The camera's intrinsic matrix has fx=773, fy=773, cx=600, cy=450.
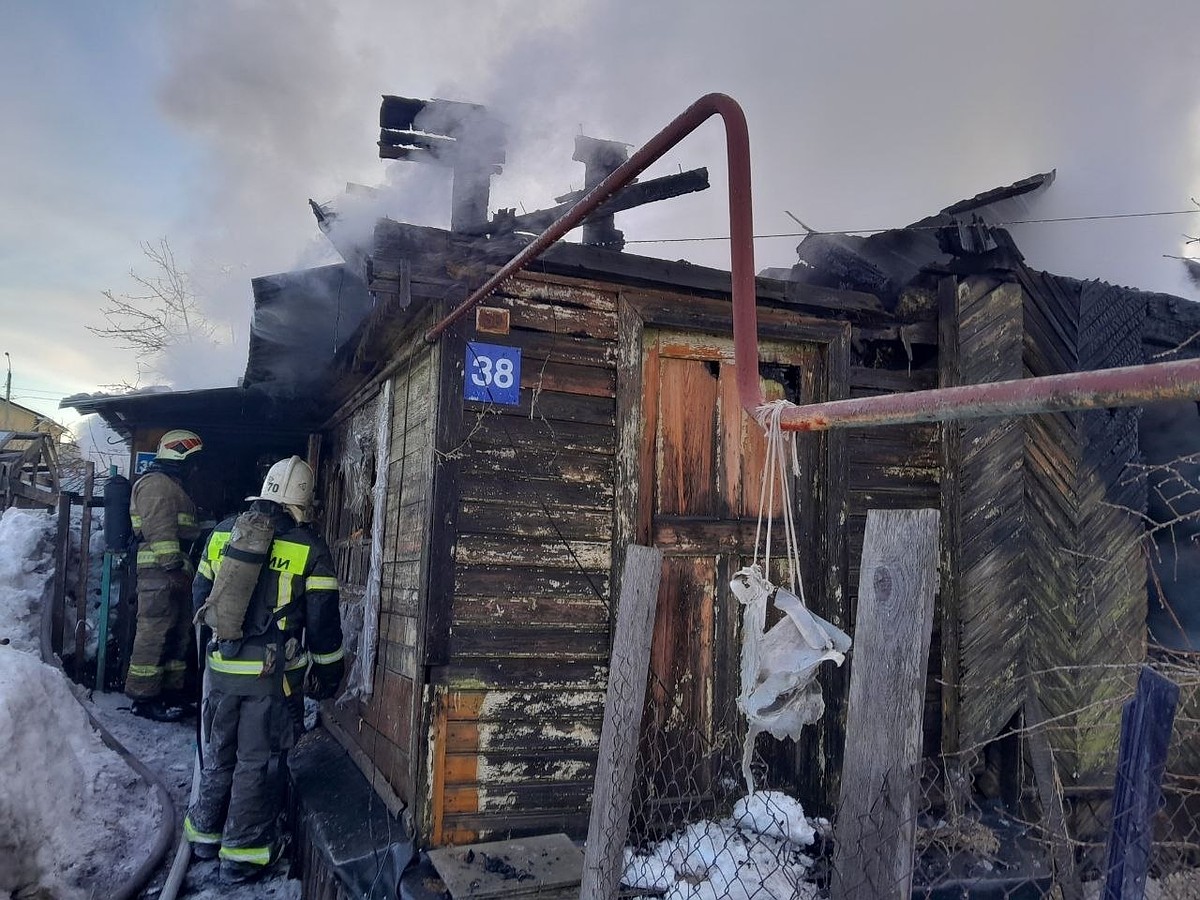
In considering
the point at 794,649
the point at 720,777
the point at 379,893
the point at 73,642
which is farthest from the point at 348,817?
the point at 73,642

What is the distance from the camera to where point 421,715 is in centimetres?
431

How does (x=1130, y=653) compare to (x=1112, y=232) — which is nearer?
(x=1130, y=653)

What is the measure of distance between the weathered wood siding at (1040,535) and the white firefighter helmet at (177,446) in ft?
26.2

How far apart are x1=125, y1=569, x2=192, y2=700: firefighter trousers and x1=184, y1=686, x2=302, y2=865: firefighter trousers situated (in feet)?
10.6

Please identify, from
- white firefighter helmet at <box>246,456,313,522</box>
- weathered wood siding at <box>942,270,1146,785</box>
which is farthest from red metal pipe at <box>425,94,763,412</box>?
white firefighter helmet at <box>246,456,313,522</box>

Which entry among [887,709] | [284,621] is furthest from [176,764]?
[887,709]

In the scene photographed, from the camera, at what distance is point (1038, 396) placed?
4.78 feet

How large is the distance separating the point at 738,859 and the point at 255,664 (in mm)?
3354

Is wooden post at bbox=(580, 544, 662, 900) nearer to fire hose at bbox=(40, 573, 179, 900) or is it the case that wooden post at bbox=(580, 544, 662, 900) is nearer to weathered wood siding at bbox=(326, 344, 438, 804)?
weathered wood siding at bbox=(326, 344, 438, 804)

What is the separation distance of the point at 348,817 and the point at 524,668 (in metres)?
1.62

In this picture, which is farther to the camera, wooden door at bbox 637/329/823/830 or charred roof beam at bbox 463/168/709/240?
wooden door at bbox 637/329/823/830

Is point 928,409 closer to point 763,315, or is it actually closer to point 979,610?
point 763,315

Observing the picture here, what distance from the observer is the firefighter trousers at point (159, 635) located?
8.01 m

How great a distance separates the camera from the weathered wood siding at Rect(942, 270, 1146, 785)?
5387 millimetres
